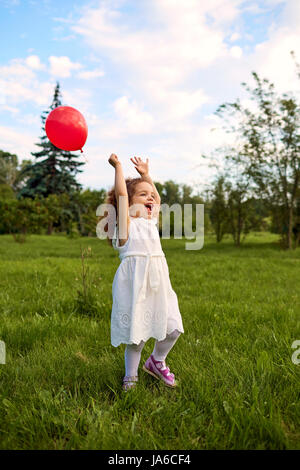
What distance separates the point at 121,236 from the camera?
227cm

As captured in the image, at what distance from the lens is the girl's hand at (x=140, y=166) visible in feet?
8.29

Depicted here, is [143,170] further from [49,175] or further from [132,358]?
[49,175]

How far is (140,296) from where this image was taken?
2166 millimetres

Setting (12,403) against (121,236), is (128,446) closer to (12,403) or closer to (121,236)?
(12,403)

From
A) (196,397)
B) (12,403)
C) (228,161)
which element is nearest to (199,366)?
(196,397)

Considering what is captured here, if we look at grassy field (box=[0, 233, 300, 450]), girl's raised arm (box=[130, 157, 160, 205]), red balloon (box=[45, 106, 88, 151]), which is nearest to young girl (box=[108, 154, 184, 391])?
grassy field (box=[0, 233, 300, 450])

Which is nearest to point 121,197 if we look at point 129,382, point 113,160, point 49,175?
point 113,160

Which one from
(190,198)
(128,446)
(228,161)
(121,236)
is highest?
(228,161)

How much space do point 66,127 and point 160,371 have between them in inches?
69.3

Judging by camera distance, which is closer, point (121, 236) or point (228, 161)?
point (121, 236)

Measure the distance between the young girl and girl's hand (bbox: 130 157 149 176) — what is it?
31cm

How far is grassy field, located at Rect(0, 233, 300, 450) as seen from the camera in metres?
1.70

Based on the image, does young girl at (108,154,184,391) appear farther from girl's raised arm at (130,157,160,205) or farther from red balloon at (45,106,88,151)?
red balloon at (45,106,88,151)

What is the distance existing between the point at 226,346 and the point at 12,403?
1682 millimetres
